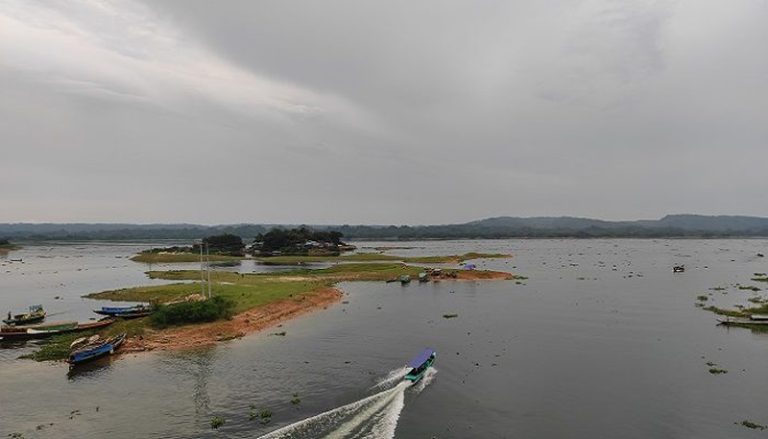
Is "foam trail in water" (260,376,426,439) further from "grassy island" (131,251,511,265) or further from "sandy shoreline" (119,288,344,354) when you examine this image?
"grassy island" (131,251,511,265)

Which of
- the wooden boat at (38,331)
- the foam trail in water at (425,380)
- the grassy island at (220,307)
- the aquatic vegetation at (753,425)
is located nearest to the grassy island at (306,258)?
the grassy island at (220,307)

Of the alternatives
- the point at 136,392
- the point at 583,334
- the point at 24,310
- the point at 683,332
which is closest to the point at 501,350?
the point at 583,334

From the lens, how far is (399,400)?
3553cm

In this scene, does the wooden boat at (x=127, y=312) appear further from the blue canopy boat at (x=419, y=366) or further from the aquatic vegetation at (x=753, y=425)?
the aquatic vegetation at (x=753, y=425)

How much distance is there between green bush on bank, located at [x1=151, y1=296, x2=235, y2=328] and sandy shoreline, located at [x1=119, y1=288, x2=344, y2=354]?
1.15m

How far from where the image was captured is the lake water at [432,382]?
102ft

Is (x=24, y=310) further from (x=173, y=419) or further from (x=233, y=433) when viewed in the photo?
(x=233, y=433)

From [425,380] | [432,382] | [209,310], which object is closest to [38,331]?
[209,310]

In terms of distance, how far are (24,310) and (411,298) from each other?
197ft

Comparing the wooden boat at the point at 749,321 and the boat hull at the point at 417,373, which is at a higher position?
the wooden boat at the point at 749,321

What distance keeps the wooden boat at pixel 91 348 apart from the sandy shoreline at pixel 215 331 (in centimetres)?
101

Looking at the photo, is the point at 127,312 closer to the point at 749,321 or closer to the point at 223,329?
the point at 223,329

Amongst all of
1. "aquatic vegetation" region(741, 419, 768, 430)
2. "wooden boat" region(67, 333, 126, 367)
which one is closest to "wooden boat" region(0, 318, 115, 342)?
"wooden boat" region(67, 333, 126, 367)

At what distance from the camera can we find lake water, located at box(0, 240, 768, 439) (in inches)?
1228
